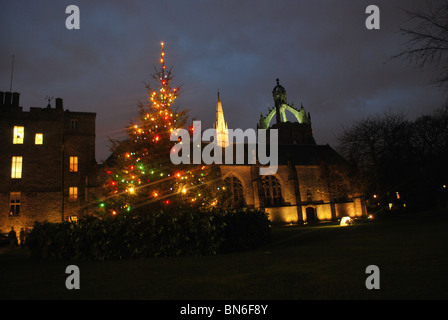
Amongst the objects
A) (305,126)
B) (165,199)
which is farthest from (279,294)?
(305,126)

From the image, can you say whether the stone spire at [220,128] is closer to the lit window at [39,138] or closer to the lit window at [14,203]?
the lit window at [39,138]

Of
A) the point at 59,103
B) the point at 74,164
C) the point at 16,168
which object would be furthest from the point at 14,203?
the point at 59,103

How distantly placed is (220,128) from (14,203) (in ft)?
105

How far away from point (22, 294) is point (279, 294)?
5.24 m

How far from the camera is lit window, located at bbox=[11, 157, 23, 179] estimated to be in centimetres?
2898

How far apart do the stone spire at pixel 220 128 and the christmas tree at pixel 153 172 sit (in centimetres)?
3361

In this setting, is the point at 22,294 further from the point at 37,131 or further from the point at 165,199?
the point at 37,131

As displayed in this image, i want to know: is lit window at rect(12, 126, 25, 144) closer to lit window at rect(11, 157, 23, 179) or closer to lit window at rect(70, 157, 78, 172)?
lit window at rect(11, 157, 23, 179)

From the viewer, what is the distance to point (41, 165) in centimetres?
3005

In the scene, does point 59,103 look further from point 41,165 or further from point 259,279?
point 259,279

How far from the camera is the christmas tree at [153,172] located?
13.2m

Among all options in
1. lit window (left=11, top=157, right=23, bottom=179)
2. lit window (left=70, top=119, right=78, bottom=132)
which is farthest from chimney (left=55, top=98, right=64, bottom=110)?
lit window (left=11, top=157, right=23, bottom=179)
